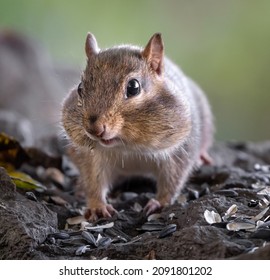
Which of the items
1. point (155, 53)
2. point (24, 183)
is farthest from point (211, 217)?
point (24, 183)

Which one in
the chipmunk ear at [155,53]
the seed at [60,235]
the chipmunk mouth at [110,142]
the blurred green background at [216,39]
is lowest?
the seed at [60,235]

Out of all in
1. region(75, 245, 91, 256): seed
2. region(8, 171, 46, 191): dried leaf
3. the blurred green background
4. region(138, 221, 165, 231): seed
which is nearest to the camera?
region(75, 245, 91, 256): seed

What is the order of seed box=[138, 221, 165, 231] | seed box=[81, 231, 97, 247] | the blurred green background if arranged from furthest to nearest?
the blurred green background, seed box=[138, 221, 165, 231], seed box=[81, 231, 97, 247]

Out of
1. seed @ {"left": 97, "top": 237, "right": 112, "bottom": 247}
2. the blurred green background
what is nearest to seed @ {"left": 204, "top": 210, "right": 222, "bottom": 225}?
seed @ {"left": 97, "top": 237, "right": 112, "bottom": 247}

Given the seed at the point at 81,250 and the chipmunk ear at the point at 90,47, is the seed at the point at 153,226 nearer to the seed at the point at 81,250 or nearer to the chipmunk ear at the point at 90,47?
the seed at the point at 81,250

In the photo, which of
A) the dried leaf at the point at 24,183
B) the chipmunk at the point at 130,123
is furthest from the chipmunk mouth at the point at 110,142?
the dried leaf at the point at 24,183

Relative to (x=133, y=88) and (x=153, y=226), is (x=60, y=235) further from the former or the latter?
(x=133, y=88)

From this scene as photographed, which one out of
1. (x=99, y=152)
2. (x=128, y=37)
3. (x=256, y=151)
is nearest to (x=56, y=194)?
(x=99, y=152)

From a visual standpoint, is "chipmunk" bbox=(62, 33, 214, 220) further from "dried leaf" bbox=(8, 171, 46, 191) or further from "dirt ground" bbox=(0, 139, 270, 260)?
"dried leaf" bbox=(8, 171, 46, 191)
